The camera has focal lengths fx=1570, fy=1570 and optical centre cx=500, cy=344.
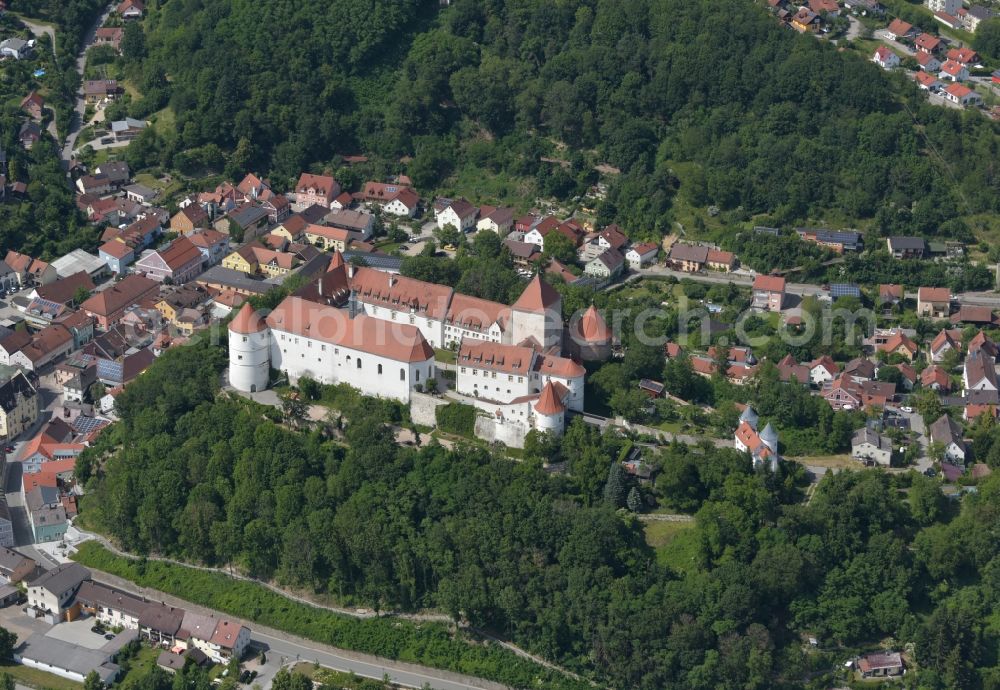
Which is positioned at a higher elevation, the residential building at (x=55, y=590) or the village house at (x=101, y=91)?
the village house at (x=101, y=91)

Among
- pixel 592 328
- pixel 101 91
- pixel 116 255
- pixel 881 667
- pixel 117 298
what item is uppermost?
pixel 592 328

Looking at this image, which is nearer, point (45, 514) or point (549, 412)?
point (549, 412)

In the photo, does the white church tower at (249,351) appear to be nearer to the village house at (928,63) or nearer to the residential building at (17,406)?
the residential building at (17,406)

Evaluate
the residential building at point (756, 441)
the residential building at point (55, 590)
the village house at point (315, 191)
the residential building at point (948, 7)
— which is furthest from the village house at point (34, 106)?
the residential building at point (948, 7)

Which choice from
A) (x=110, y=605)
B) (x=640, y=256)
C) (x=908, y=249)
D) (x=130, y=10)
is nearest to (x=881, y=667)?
(x=908, y=249)

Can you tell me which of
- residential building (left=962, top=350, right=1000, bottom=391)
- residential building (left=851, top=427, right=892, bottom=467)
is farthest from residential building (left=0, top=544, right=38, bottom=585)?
residential building (left=962, top=350, right=1000, bottom=391)

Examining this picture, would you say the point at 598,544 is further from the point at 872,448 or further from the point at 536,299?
the point at 872,448
